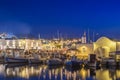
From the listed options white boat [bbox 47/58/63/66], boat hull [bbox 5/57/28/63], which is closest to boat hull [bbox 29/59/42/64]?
boat hull [bbox 5/57/28/63]

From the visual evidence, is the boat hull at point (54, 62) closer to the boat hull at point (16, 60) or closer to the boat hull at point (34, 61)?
the boat hull at point (34, 61)

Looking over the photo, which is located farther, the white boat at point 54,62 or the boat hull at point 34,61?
the boat hull at point 34,61

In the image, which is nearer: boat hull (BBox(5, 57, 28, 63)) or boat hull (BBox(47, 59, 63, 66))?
boat hull (BBox(47, 59, 63, 66))

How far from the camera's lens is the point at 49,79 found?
3728 centimetres

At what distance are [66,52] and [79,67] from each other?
21.0 metres

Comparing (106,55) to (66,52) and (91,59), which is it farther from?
(66,52)

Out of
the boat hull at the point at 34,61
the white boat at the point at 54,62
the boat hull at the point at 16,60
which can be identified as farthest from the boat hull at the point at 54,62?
the boat hull at the point at 16,60

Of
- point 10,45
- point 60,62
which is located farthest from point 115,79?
point 10,45

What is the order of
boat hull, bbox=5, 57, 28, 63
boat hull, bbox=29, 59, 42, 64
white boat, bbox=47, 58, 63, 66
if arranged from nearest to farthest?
white boat, bbox=47, 58, 63, 66
boat hull, bbox=29, 59, 42, 64
boat hull, bbox=5, 57, 28, 63

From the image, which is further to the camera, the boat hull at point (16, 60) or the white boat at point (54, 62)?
the boat hull at point (16, 60)

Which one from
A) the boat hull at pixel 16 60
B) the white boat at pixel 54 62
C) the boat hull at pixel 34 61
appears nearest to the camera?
the white boat at pixel 54 62

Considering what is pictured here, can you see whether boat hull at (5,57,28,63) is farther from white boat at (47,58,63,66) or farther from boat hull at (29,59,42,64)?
white boat at (47,58,63,66)

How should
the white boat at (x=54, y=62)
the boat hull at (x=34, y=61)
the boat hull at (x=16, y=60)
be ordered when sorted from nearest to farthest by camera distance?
the white boat at (x=54, y=62), the boat hull at (x=34, y=61), the boat hull at (x=16, y=60)

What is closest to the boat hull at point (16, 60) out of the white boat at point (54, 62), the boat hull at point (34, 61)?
the boat hull at point (34, 61)
